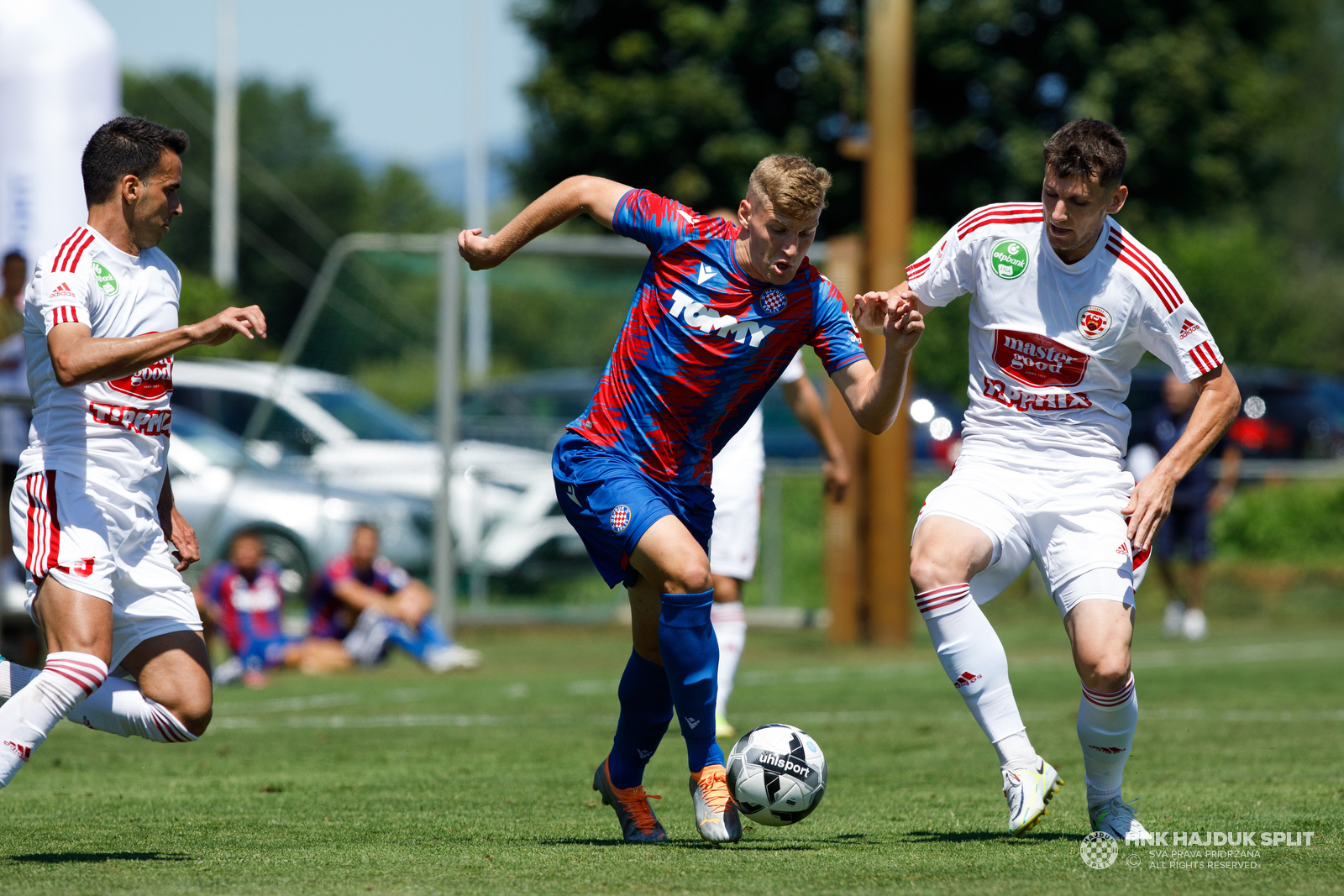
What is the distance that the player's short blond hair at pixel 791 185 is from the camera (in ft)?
15.6

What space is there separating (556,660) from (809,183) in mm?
9291

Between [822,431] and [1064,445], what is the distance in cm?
284

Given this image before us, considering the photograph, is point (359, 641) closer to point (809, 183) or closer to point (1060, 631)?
point (1060, 631)

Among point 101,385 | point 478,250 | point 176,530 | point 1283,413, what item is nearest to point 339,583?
point 176,530

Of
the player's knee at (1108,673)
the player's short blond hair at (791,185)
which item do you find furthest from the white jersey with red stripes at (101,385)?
the player's knee at (1108,673)

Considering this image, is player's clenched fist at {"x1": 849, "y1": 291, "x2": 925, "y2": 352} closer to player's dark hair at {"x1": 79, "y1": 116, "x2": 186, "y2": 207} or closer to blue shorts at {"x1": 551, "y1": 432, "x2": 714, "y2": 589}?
blue shorts at {"x1": 551, "y1": 432, "x2": 714, "y2": 589}

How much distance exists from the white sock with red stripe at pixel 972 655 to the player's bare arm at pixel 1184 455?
562 millimetres

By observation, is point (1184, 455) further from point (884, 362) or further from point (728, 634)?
point (728, 634)

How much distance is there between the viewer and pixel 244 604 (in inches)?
495

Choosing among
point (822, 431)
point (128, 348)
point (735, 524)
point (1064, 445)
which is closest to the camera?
point (128, 348)

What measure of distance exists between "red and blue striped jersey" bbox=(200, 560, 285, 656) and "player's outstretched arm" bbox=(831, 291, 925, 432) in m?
8.43

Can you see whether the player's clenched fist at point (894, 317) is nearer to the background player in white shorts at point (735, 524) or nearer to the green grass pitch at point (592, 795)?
the green grass pitch at point (592, 795)

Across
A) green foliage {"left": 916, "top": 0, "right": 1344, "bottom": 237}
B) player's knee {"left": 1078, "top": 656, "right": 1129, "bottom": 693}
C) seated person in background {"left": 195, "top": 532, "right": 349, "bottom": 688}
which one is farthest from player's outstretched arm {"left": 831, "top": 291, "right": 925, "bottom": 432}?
green foliage {"left": 916, "top": 0, "right": 1344, "bottom": 237}

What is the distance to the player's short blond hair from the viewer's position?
4770mm
